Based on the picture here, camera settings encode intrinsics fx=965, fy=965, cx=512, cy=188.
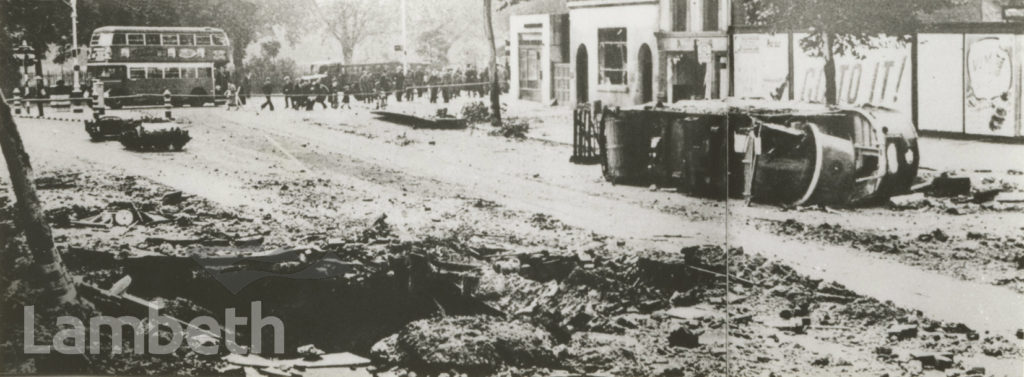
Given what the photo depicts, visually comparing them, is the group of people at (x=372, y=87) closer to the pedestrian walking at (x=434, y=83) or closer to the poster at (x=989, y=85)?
the pedestrian walking at (x=434, y=83)

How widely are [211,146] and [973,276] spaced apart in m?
3.31

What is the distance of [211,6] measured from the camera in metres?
4.54

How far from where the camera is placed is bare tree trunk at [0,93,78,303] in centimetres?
432

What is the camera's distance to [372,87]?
4652mm

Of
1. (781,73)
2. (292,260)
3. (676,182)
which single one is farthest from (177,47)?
(781,73)

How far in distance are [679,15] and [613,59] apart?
0.39 metres

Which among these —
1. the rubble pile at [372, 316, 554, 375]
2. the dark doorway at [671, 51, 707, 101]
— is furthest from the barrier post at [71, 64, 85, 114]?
the dark doorway at [671, 51, 707, 101]

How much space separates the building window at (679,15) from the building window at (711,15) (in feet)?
0.41

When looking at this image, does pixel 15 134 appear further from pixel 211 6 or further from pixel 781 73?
Result: pixel 781 73

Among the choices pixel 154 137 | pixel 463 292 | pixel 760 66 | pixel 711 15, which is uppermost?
pixel 711 15

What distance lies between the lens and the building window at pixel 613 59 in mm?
4609

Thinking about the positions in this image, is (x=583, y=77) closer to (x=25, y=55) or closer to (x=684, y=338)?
(x=684, y=338)

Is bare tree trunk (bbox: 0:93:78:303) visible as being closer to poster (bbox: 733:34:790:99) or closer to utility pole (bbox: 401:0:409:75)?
utility pole (bbox: 401:0:409:75)

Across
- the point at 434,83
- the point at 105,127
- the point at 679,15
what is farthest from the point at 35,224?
the point at 679,15
